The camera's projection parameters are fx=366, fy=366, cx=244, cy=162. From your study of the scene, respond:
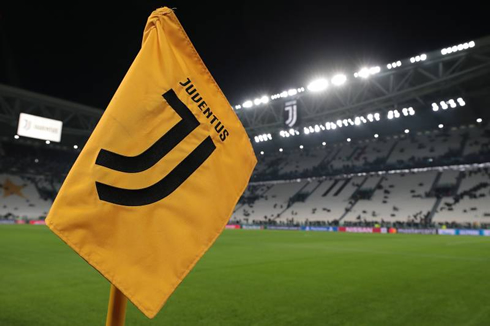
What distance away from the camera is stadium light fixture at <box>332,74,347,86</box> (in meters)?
26.4

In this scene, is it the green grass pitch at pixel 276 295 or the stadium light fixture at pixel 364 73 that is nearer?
the green grass pitch at pixel 276 295

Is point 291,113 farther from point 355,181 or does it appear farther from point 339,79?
point 355,181

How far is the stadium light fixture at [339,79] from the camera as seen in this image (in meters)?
26.4

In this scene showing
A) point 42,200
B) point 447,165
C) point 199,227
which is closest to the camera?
point 199,227

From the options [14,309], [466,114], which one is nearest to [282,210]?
[466,114]

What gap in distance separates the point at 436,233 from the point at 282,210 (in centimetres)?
1958

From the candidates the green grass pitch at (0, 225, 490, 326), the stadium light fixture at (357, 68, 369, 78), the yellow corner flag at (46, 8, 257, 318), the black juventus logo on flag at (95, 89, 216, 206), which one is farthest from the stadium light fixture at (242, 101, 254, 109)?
the black juventus logo on flag at (95, 89, 216, 206)

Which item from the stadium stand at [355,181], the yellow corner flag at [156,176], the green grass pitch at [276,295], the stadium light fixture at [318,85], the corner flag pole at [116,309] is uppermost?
the stadium light fixture at [318,85]

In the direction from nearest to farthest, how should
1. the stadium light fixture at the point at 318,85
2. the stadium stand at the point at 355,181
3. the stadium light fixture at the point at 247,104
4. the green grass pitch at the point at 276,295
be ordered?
the green grass pitch at the point at 276,295 < the stadium light fixture at the point at 318,85 < the stadium light fixture at the point at 247,104 < the stadium stand at the point at 355,181

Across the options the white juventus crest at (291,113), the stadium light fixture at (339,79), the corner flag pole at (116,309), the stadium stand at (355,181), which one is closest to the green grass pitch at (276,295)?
the corner flag pole at (116,309)

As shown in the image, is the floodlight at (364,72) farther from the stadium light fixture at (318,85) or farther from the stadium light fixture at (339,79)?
the stadium light fixture at (318,85)

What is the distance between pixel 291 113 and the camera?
89.8ft

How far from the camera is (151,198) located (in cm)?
163

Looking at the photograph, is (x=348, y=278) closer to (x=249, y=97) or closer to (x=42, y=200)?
(x=249, y=97)
